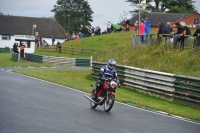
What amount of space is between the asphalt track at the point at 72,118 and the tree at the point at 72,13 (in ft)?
348

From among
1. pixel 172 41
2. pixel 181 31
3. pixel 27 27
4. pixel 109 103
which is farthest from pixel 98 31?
pixel 109 103

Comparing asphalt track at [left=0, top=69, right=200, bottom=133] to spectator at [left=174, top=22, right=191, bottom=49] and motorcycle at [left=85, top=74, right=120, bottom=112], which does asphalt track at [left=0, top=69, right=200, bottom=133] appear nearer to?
motorcycle at [left=85, top=74, right=120, bottom=112]

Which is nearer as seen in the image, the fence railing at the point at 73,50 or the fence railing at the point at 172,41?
the fence railing at the point at 172,41

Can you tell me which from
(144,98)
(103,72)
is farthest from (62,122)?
(144,98)

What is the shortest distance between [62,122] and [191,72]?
1350 centimetres

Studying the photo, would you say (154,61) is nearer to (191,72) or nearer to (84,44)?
(191,72)

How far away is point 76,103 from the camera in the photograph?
17875 millimetres

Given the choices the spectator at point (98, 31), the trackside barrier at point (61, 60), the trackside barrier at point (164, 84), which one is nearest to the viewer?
the trackside barrier at point (164, 84)

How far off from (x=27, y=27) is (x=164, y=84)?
298 feet

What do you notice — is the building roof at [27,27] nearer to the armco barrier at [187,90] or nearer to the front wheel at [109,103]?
the armco barrier at [187,90]

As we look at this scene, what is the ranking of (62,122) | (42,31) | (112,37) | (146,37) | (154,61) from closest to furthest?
(62,122) → (154,61) → (146,37) → (112,37) → (42,31)

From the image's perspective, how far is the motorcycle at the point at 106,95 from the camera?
16.3 metres

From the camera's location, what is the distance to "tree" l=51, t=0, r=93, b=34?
409ft

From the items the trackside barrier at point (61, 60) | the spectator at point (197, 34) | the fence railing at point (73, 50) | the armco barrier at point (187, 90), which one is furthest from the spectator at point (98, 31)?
the armco barrier at point (187, 90)
